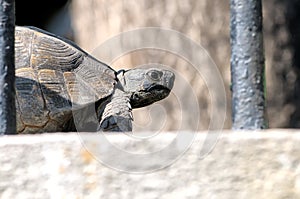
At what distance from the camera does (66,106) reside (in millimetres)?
3078

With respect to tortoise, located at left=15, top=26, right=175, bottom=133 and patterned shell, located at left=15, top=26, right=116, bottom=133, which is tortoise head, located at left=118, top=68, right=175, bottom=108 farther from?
patterned shell, located at left=15, top=26, right=116, bottom=133

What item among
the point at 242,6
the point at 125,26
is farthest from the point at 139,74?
the point at 242,6

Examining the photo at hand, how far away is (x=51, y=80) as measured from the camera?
313 centimetres

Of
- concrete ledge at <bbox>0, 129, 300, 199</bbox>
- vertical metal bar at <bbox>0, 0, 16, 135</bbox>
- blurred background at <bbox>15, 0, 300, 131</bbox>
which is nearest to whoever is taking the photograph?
concrete ledge at <bbox>0, 129, 300, 199</bbox>

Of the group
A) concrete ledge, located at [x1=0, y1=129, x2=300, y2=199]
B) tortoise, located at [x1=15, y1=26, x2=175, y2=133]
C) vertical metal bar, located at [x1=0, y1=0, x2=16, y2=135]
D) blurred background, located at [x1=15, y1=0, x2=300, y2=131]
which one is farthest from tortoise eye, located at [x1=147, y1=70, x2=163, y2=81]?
concrete ledge, located at [x1=0, y1=129, x2=300, y2=199]

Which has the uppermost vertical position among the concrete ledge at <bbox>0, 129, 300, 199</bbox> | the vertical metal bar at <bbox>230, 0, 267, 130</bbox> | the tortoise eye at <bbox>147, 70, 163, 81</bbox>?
the tortoise eye at <bbox>147, 70, 163, 81</bbox>

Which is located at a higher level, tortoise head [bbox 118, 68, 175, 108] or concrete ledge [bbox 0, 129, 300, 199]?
tortoise head [bbox 118, 68, 175, 108]

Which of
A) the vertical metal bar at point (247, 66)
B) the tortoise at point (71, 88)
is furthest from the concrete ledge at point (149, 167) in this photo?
the tortoise at point (71, 88)

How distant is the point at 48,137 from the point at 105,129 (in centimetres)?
209

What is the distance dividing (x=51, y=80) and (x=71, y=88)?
0.10 m

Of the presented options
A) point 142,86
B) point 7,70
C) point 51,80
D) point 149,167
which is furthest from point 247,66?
point 142,86

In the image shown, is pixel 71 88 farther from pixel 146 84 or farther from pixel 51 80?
pixel 146 84

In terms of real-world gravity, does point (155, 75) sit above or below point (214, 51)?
below

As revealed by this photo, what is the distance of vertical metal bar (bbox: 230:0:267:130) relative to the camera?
120 centimetres
